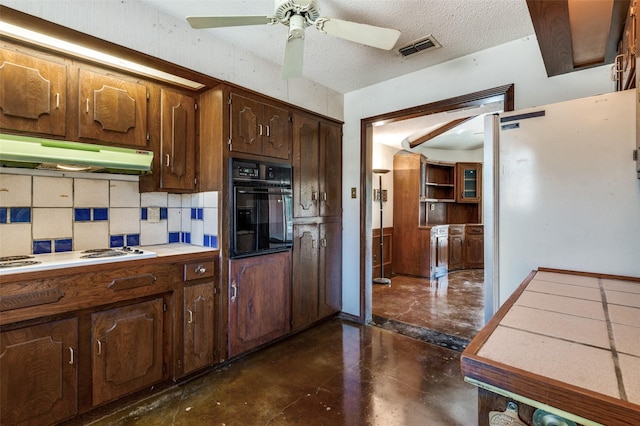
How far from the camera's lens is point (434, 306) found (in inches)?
148

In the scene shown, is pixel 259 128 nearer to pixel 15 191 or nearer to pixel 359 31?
pixel 359 31

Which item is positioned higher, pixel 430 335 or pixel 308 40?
pixel 308 40

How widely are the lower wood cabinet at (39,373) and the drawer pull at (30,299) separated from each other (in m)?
0.12

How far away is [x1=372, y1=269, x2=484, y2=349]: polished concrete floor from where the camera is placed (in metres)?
3.04

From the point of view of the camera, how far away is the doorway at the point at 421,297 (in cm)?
263

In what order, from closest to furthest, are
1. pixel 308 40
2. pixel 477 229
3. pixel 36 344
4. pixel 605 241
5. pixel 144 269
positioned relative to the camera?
pixel 605 241 < pixel 36 344 < pixel 144 269 < pixel 308 40 < pixel 477 229

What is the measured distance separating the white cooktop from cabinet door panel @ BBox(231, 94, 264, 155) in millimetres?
1033

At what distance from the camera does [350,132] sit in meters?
3.38

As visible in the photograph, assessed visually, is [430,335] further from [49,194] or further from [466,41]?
[49,194]

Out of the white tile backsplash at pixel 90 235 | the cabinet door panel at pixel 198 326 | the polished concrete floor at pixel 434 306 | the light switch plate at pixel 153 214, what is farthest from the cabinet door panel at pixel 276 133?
the polished concrete floor at pixel 434 306

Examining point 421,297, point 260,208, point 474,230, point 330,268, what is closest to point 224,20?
point 260,208

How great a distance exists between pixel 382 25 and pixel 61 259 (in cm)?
255

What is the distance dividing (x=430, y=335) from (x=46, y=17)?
3.59m

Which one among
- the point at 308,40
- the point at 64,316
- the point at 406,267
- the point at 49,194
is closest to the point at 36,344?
the point at 64,316
